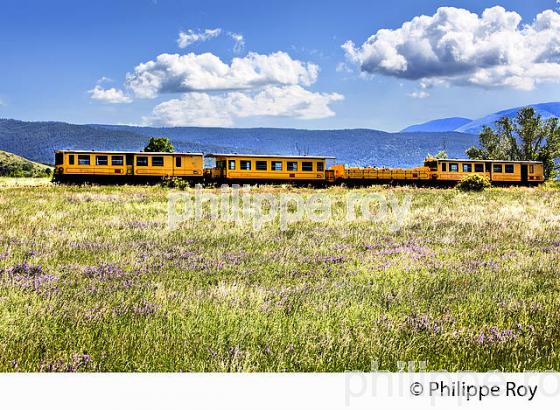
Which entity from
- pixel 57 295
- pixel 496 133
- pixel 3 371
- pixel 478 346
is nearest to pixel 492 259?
pixel 478 346

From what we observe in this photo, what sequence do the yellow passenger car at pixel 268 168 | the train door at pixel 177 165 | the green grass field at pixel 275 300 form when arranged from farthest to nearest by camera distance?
the yellow passenger car at pixel 268 168 → the train door at pixel 177 165 → the green grass field at pixel 275 300

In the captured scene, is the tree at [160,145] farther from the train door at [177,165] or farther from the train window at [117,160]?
the train window at [117,160]

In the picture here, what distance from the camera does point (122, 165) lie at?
128ft

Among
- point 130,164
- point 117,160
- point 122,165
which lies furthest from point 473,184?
point 117,160

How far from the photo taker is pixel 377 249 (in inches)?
484

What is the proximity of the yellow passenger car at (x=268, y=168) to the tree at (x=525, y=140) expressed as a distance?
37397 millimetres

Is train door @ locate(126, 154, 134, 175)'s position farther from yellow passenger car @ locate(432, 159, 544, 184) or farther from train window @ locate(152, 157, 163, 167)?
yellow passenger car @ locate(432, 159, 544, 184)

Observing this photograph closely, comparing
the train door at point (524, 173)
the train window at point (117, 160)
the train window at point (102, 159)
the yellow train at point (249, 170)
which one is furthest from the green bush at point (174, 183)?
the train door at point (524, 173)

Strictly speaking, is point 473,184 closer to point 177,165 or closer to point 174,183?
point 174,183

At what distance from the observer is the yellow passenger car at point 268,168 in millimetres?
40500

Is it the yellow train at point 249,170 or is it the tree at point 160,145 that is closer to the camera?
the yellow train at point 249,170

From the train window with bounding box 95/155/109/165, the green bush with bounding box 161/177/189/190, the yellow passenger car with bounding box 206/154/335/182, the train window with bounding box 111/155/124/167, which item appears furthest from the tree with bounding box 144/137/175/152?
the green bush with bounding box 161/177/189/190

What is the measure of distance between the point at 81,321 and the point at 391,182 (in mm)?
39761

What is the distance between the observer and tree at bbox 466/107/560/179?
214ft
